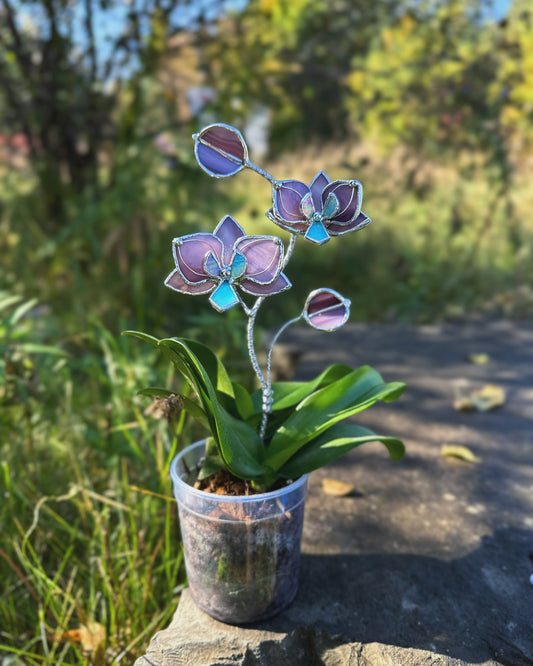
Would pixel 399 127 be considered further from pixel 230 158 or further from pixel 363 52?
pixel 230 158

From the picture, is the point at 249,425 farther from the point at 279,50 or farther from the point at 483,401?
the point at 279,50

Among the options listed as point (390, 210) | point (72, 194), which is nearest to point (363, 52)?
point (390, 210)

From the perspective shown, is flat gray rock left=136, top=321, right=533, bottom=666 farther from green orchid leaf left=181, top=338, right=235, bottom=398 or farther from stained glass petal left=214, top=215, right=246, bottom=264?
stained glass petal left=214, top=215, right=246, bottom=264

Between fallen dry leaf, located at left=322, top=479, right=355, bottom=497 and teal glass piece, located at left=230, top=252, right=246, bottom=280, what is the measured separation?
0.78 meters

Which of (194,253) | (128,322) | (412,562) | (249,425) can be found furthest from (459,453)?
(128,322)

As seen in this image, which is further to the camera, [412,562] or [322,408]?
[412,562]

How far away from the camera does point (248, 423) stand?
4.09 ft

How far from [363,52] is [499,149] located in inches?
84.9

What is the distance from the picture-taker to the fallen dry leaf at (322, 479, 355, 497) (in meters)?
1.54

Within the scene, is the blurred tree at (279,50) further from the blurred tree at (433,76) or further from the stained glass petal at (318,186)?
the stained glass petal at (318,186)

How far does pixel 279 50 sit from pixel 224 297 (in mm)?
4253

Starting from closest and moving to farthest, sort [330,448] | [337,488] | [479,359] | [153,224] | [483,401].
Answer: [330,448], [337,488], [483,401], [479,359], [153,224]

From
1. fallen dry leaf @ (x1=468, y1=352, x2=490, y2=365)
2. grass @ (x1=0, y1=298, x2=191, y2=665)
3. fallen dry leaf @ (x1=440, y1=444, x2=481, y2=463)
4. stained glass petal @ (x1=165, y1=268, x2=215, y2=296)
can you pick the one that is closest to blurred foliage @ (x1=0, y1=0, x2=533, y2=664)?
grass @ (x1=0, y1=298, x2=191, y2=665)

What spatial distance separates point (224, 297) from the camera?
100cm
